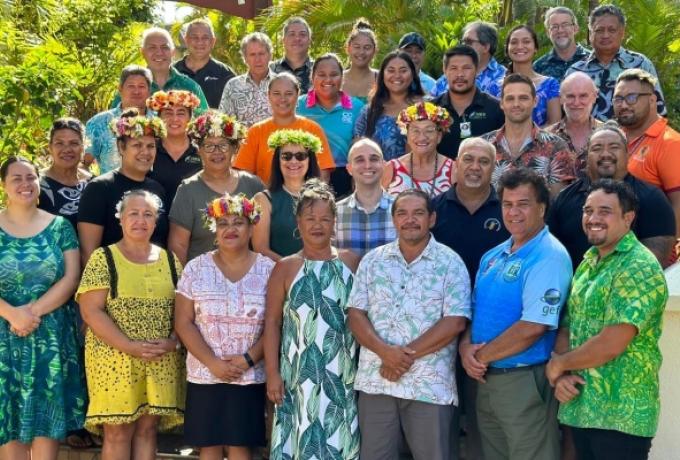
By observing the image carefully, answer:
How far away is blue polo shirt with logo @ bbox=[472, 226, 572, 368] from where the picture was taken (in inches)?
240

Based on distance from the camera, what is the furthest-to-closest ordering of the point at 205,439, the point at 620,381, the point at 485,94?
the point at 485,94 → the point at 205,439 → the point at 620,381

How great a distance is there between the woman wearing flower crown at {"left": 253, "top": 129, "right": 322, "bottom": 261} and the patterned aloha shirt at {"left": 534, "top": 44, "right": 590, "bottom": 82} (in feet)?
9.79

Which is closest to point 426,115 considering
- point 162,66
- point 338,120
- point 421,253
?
point 421,253

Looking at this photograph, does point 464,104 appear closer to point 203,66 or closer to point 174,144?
point 174,144

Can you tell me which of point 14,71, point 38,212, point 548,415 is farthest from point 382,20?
point 548,415

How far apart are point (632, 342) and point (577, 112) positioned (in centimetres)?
257

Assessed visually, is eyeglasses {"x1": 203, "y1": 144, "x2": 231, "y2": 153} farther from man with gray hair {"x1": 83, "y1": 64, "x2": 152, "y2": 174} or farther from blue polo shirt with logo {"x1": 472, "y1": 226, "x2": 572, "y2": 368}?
blue polo shirt with logo {"x1": 472, "y1": 226, "x2": 572, "y2": 368}

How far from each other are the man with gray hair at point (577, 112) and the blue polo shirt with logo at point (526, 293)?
1704 millimetres

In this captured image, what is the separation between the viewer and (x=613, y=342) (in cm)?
564

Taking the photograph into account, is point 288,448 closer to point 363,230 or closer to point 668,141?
point 363,230

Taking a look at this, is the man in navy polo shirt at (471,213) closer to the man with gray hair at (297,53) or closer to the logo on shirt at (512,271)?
the logo on shirt at (512,271)

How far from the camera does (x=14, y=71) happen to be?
28.0ft

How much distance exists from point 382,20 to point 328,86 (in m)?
7.63

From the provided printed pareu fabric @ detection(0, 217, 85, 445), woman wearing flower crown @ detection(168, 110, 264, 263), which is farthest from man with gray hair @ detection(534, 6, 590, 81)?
printed pareu fabric @ detection(0, 217, 85, 445)
